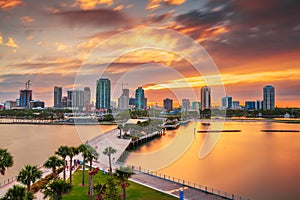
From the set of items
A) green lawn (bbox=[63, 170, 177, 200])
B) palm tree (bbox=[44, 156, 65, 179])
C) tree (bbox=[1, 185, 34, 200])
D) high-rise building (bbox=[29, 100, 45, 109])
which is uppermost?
high-rise building (bbox=[29, 100, 45, 109])

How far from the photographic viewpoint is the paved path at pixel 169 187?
13586mm

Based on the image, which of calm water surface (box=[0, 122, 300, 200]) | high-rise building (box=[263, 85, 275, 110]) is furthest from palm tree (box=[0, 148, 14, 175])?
high-rise building (box=[263, 85, 275, 110])

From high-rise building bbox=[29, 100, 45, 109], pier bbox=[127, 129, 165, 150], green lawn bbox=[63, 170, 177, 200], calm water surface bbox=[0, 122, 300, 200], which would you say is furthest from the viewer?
high-rise building bbox=[29, 100, 45, 109]

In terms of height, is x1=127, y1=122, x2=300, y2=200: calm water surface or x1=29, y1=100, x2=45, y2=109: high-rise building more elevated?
x1=29, y1=100, x2=45, y2=109: high-rise building

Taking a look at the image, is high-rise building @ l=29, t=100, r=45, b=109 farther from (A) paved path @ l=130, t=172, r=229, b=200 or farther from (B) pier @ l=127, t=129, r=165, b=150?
(A) paved path @ l=130, t=172, r=229, b=200

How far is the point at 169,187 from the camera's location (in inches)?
595

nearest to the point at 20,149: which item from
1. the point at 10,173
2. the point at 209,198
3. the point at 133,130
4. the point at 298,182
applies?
the point at 10,173

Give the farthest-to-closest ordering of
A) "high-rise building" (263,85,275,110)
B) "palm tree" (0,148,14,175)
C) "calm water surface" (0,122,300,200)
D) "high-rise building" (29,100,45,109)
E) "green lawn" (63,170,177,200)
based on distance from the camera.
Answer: "high-rise building" (29,100,45,109) < "high-rise building" (263,85,275,110) < "calm water surface" (0,122,300,200) < "green lawn" (63,170,177,200) < "palm tree" (0,148,14,175)

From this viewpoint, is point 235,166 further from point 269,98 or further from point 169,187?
point 269,98

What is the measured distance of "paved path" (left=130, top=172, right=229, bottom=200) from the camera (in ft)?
44.6

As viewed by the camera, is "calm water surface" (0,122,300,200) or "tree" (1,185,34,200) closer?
"tree" (1,185,34,200)

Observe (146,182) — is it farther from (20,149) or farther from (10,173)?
(20,149)

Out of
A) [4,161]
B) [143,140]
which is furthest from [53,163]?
[143,140]

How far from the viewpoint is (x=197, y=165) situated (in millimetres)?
24312
